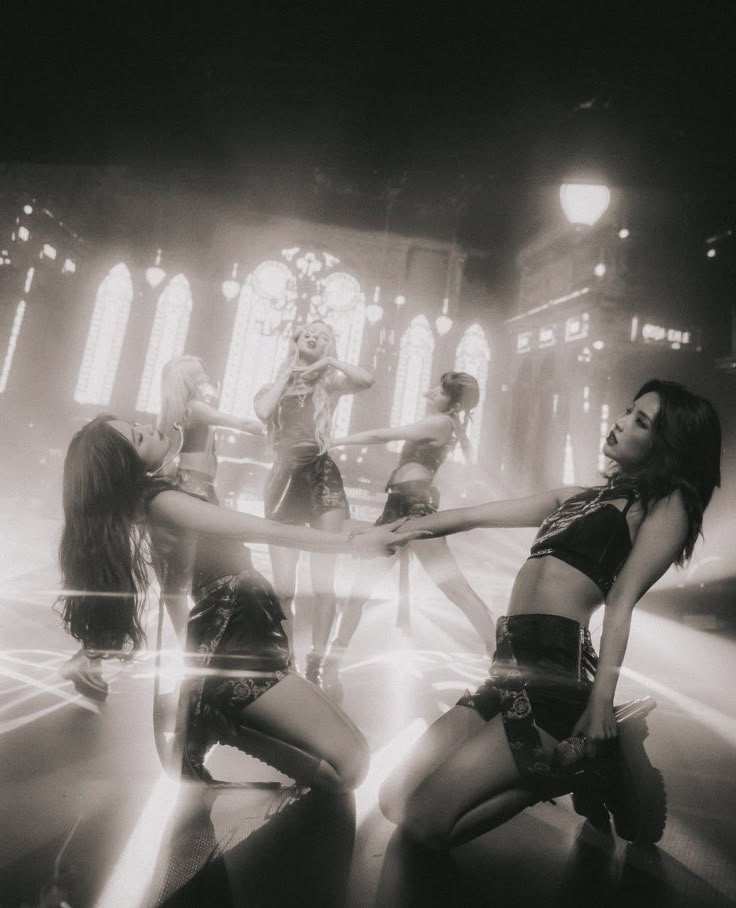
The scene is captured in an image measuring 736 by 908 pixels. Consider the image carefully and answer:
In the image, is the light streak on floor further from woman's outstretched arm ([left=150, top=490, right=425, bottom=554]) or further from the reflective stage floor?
woman's outstretched arm ([left=150, top=490, right=425, bottom=554])

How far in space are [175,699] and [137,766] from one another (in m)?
0.26

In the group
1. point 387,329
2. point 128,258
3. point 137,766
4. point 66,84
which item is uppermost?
point 128,258

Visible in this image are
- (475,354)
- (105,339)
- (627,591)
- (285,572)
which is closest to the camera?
(627,591)

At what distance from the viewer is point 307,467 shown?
3010 mm

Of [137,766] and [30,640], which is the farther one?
[30,640]

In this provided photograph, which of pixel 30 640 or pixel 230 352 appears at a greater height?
pixel 230 352

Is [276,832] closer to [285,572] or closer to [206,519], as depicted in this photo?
[206,519]

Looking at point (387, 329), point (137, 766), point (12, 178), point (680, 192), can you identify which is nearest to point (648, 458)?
point (137, 766)

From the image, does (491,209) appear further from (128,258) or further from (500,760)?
(500,760)

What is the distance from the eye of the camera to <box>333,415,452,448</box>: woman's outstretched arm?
3180 millimetres

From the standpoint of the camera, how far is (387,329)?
18.4 meters

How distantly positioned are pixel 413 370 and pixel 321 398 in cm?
1643

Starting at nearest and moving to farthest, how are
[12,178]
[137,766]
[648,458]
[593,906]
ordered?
Answer: [593,906] → [648,458] → [137,766] → [12,178]

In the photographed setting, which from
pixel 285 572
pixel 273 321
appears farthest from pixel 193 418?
pixel 273 321
